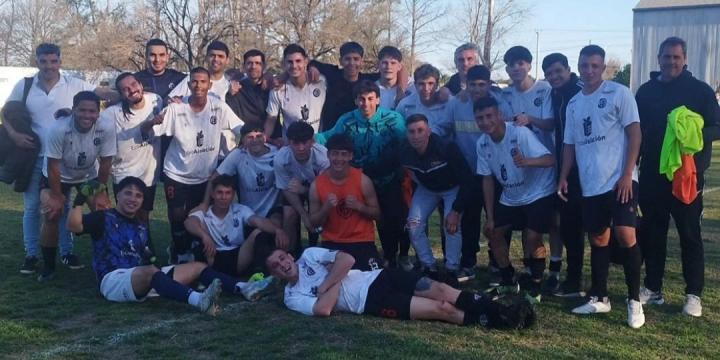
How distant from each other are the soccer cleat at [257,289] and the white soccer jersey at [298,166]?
1.23 m

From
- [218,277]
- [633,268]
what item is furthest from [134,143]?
[633,268]

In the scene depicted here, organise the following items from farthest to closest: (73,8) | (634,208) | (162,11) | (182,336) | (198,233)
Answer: (73,8) < (162,11) < (198,233) < (634,208) < (182,336)

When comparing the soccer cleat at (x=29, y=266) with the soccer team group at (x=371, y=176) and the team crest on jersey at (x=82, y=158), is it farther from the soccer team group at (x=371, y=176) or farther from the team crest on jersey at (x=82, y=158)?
the team crest on jersey at (x=82, y=158)

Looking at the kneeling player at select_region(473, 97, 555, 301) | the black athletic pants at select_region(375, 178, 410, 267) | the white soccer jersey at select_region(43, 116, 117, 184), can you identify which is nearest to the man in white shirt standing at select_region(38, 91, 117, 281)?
the white soccer jersey at select_region(43, 116, 117, 184)

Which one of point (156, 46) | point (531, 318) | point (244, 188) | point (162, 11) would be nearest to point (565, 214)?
point (531, 318)

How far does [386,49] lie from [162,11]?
34.5m

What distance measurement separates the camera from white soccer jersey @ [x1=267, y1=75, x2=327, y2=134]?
7688 mm

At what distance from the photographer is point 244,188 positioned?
24.6ft

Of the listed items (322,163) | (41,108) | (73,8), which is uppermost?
(73,8)

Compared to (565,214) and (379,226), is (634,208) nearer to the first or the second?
(565,214)

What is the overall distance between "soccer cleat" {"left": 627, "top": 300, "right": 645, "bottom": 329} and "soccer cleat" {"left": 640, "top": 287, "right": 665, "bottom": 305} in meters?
0.61

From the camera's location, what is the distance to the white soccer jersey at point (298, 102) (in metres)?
7.69

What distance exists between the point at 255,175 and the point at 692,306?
4.09 m

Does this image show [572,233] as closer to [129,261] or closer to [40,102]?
[129,261]
